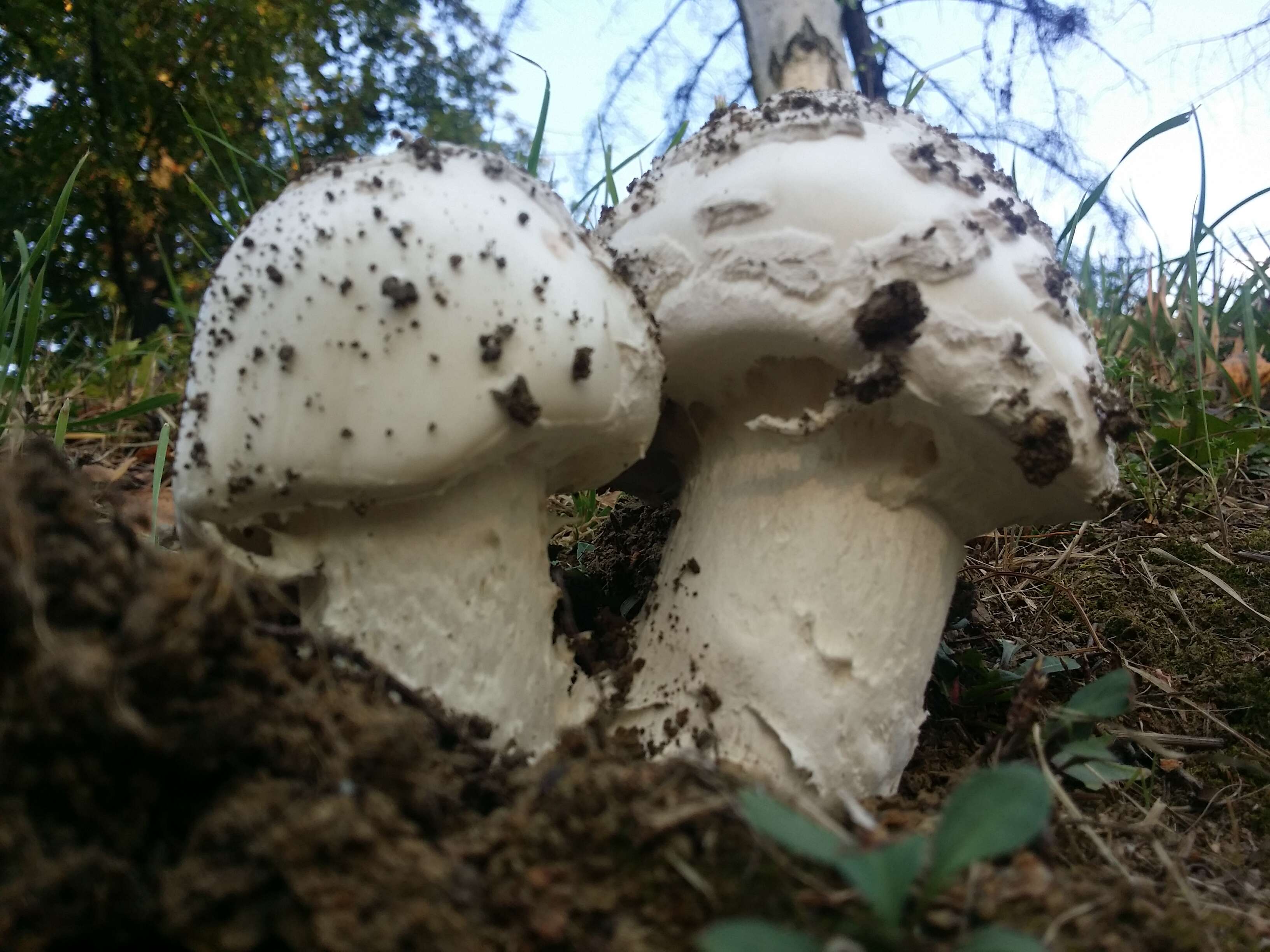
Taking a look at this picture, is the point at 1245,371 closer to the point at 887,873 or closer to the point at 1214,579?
the point at 1214,579

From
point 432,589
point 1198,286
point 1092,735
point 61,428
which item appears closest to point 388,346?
point 432,589

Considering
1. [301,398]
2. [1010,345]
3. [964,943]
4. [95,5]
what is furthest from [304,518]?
[95,5]

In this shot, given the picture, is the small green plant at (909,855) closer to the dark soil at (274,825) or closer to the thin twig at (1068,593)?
the dark soil at (274,825)

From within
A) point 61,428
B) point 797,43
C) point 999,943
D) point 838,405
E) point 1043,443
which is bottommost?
point 999,943

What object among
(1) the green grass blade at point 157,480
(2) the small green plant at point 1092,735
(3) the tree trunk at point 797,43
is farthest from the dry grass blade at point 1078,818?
(3) the tree trunk at point 797,43

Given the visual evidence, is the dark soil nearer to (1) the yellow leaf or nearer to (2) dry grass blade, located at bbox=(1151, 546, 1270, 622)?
(2) dry grass blade, located at bbox=(1151, 546, 1270, 622)

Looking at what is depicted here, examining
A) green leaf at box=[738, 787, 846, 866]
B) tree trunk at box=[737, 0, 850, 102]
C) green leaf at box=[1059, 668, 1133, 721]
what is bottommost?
green leaf at box=[1059, 668, 1133, 721]

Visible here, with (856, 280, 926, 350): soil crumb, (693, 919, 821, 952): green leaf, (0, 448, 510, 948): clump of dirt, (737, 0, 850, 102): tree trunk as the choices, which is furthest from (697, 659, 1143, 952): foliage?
(737, 0, 850, 102): tree trunk
